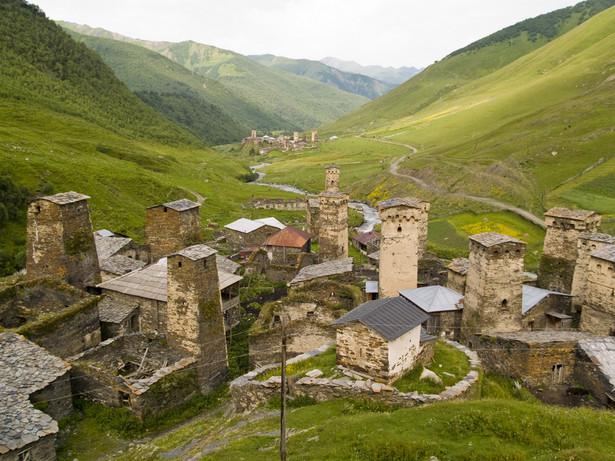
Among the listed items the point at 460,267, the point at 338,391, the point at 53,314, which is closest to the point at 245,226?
the point at 460,267

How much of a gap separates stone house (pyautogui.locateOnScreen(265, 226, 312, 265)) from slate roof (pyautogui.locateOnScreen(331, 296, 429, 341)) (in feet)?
92.9

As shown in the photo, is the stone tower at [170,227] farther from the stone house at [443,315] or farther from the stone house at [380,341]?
the stone house at [380,341]

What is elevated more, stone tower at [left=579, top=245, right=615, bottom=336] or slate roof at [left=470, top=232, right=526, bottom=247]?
slate roof at [left=470, top=232, right=526, bottom=247]

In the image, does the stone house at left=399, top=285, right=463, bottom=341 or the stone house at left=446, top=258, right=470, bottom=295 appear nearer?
the stone house at left=399, top=285, right=463, bottom=341

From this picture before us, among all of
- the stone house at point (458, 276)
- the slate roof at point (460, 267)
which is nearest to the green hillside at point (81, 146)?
the stone house at point (458, 276)

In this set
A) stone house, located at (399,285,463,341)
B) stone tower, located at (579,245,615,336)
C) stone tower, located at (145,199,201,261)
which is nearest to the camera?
stone tower, located at (579,245,615,336)

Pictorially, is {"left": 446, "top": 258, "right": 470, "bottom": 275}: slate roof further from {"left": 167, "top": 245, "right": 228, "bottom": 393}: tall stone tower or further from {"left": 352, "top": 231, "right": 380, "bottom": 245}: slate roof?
{"left": 352, "top": 231, "right": 380, "bottom": 245}: slate roof

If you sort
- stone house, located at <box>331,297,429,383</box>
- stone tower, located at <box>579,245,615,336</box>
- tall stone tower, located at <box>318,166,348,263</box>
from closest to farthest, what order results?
1. stone house, located at <box>331,297,429,383</box>
2. stone tower, located at <box>579,245,615,336</box>
3. tall stone tower, located at <box>318,166,348,263</box>

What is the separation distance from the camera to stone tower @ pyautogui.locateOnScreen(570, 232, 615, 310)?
25.7 meters

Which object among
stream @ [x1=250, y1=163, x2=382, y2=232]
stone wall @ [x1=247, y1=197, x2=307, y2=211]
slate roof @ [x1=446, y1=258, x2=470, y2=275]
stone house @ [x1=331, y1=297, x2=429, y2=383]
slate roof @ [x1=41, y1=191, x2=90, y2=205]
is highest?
slate roof @ [x1=41, y1=191, x2=90, y2=205]

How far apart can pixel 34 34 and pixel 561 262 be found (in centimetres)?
14482

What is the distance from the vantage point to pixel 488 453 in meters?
11.1

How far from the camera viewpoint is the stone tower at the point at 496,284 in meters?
22.3

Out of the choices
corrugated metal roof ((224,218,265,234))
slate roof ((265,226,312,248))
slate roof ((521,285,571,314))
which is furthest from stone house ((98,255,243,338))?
corrugated metal roof ((224,218,265,234))
